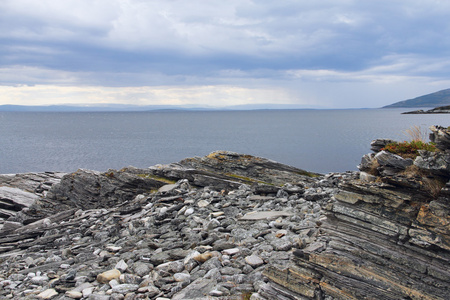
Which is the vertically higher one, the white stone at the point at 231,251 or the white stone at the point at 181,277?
the white stone at the point at 231,251

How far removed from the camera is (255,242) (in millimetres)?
12125

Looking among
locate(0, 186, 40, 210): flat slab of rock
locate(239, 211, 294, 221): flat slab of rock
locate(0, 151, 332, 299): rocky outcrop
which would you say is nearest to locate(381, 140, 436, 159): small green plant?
locate(0, 151, 332, 299): rocky outcrop

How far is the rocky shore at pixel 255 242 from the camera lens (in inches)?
331

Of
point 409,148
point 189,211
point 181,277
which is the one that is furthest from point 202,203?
point 409,148

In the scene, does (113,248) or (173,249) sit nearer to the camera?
(173,249)

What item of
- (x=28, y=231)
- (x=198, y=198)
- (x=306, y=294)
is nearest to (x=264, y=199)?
(x=198, y=198)

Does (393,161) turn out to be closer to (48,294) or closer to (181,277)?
(181,277)

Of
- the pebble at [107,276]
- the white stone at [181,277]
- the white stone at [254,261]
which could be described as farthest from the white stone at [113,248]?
the white stone at [254,261]

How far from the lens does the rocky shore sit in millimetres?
8398

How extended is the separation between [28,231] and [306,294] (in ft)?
59.5

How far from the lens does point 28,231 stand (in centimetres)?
2105

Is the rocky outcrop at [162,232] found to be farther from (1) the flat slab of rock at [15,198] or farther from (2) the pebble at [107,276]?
(1) the flat slab of rock at [15,198]

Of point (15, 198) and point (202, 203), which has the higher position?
point (202, 203)

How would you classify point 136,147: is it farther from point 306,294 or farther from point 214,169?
point 306,294
